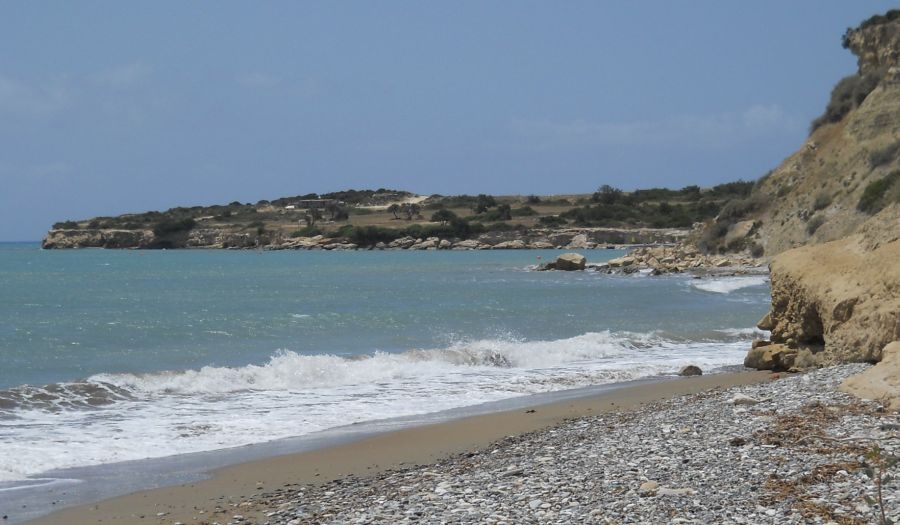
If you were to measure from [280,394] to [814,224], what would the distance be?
1465 inches

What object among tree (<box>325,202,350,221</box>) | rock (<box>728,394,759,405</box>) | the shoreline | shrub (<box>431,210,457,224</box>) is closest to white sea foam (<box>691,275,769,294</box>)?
the shoreline

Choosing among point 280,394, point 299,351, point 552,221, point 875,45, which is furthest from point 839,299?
point 552,221

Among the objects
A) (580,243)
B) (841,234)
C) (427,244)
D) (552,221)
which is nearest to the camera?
(841,234)

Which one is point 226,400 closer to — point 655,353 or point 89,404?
point 89,404

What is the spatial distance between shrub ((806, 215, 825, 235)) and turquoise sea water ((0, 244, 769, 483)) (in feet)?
16.4

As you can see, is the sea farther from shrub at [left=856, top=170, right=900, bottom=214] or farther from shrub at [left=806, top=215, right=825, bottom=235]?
shrub at [left=856, top=170, right=900, bottom=214]

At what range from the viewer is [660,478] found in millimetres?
7199

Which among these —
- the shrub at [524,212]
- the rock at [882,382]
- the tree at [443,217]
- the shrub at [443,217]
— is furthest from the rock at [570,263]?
the shrub at [524,212]

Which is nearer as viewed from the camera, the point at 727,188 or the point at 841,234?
the point at 841,234

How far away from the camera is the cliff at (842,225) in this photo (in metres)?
12.9

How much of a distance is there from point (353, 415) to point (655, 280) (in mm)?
38746

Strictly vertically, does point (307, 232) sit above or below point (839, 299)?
above

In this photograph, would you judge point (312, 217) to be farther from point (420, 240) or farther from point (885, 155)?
point (885, 155)

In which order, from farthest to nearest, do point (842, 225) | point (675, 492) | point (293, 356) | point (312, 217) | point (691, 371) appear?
point (312, 217), point (842, 225), point (293, 356), point (691, 371), point (675, 492)
